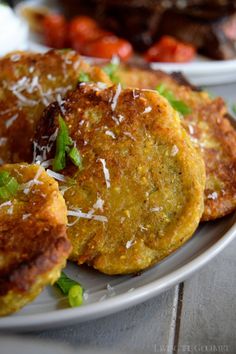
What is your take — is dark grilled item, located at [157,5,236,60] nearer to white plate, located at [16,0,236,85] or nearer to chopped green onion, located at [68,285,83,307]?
white plate, located at [16,0,236,85]

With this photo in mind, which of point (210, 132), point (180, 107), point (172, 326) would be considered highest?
point (180, 107)

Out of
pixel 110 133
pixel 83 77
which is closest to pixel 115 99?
pixel 110 133

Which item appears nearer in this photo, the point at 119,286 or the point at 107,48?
the point at 119,286

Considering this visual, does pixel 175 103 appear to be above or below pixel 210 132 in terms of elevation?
above

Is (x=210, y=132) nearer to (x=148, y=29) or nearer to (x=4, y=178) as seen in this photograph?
(x=4, y=178)

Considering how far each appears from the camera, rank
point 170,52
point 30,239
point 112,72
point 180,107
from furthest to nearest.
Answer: point 170,52, point 112,72, point 180,107, point 30,239

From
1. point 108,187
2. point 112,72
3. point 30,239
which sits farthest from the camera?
point 112,72
